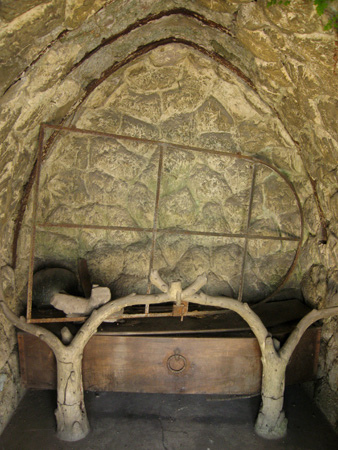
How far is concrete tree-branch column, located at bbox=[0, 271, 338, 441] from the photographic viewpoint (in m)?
2.68

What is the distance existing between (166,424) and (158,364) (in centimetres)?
55

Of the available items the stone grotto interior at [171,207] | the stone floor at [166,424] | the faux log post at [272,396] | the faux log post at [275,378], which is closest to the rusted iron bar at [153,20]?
the stone grotto interior at [171,207]

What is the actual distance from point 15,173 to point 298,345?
260 centimetres

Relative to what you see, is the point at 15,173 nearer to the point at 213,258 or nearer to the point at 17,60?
the point at 17,60

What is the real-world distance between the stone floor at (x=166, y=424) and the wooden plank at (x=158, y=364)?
314 millimetres

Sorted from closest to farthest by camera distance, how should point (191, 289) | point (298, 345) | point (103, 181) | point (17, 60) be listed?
point (17, 60)
point (191, 289)
point (298, 345)
point (103, 181)

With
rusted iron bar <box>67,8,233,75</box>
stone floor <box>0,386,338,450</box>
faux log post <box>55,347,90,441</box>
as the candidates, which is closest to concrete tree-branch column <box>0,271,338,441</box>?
faux log post <box>55,347,90,441</box>

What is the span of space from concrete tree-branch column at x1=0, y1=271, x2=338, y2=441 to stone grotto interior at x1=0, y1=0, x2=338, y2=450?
0.04 ft

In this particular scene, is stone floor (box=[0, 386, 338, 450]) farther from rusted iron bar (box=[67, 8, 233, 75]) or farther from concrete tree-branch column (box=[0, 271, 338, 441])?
rusted iron bar (box=[67, 8, 233, 75])

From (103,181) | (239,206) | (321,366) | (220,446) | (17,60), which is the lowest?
(220,446)

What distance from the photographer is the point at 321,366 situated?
327cm

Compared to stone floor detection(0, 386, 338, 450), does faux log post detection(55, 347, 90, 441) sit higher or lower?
higher

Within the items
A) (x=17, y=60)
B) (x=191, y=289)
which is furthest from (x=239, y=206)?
(x=17, y=60)

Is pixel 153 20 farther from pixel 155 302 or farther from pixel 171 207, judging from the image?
pixel 155 302
